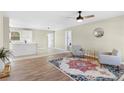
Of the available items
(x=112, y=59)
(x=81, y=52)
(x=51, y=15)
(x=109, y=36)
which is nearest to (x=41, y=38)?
(x=81, y=52)

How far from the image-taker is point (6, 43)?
Result: 4.48 m

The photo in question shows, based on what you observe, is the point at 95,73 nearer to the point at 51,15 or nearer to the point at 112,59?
the point at 112,59

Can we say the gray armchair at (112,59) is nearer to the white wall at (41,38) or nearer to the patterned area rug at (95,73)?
the patterned area rug at (95,73)

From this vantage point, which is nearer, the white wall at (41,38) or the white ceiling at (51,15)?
the white ceiling at (51,15)

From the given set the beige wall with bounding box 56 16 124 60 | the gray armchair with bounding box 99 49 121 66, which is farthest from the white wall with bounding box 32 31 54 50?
the gray armchair with bounding box 99 49 121 66

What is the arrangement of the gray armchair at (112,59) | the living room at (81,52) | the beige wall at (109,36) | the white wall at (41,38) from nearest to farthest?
the living room at (81,52) → the gray armchair at (112,59) → the beige wall at (109,36) → the white wall at (41,38)

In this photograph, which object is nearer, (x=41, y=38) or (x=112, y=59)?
(x=112, y=59)

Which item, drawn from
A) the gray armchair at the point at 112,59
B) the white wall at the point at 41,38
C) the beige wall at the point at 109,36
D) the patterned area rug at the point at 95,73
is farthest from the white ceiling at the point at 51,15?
the white wall at the point at 41,38
